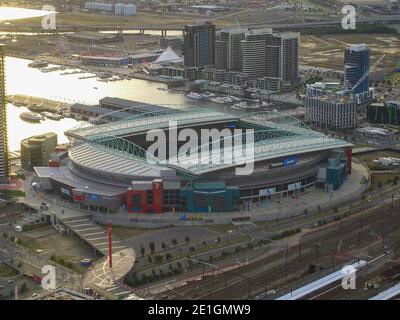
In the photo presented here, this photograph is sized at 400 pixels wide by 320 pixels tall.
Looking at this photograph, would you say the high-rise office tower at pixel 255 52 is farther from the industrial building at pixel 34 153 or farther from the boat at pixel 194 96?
the industrial building at pixel 34 153

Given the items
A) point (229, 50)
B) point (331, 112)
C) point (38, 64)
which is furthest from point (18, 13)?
point (331, 112)

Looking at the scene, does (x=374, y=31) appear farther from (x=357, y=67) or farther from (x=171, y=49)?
(x=357, y=67)

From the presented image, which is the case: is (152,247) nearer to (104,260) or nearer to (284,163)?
(104,260)

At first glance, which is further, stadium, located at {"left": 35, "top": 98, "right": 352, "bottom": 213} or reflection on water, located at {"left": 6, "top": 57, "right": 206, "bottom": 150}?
reflection on water, located at {"left": 6, "top": 57, "right": 206, "bottom": 150}

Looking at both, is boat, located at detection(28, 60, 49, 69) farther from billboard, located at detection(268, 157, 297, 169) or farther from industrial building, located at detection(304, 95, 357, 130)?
billboard, located at detection(268, 157, 297, 169)

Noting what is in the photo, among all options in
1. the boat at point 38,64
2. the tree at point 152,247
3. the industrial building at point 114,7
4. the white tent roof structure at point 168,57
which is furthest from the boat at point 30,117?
the industrial building at point 114,7

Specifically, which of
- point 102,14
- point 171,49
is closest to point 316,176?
point 171,49

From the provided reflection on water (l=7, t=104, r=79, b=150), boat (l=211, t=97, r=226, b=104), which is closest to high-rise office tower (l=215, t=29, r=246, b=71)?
boat (l=211, t=97, r=226, b=104)

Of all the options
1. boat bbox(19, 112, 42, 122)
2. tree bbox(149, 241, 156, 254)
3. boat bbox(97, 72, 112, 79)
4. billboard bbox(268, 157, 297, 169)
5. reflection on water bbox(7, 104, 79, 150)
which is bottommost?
tree bbox(149, 241, 156, 254)
